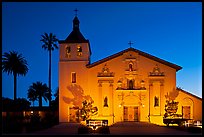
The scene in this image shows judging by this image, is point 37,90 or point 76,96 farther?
point 37,90

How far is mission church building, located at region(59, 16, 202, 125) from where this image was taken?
140 ft

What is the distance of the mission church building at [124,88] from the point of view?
42.7 metres

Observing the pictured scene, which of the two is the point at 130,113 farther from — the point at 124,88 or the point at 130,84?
the point at 130,84

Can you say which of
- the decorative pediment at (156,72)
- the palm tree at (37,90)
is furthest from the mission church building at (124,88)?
the palm tree at (37,90)

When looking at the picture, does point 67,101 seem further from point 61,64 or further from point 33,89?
point 33,89

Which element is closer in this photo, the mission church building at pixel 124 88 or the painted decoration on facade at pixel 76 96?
the mission church building at pixel 124 88

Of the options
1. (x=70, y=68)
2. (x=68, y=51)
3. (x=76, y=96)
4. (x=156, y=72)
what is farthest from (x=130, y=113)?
(x=68, y=51)

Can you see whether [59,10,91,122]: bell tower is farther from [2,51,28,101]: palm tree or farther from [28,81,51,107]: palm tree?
[28,81,51,107]: palm tree

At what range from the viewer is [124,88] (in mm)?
42906

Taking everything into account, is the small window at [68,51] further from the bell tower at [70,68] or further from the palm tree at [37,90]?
the palm tree at [37,90]

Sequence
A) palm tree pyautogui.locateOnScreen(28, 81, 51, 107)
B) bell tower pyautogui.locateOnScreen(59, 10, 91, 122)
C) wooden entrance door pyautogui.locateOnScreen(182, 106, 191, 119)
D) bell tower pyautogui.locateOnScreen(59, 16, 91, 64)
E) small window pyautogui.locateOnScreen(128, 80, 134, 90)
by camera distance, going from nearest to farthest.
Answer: wooden entrance door pyautogui.locateOnScreen(182, 106, 191, 119) < small window pyautogui.locateOnScreen(128, 80, 134, 90) < bell tower pyautogui.locateOnScreen(59, 10, 91, 122) < bell tower pyautogui.locateOnScreen(59, 16, 91, 64) < palm tree pyautogui.locateOnScreen(28, 81, 51, 107)

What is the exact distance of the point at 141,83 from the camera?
141 ft

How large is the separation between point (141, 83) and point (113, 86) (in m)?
3.23

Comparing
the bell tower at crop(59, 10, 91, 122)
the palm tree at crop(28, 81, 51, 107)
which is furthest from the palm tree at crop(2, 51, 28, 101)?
the palm tree at crop(28, 81, 51, 107)
